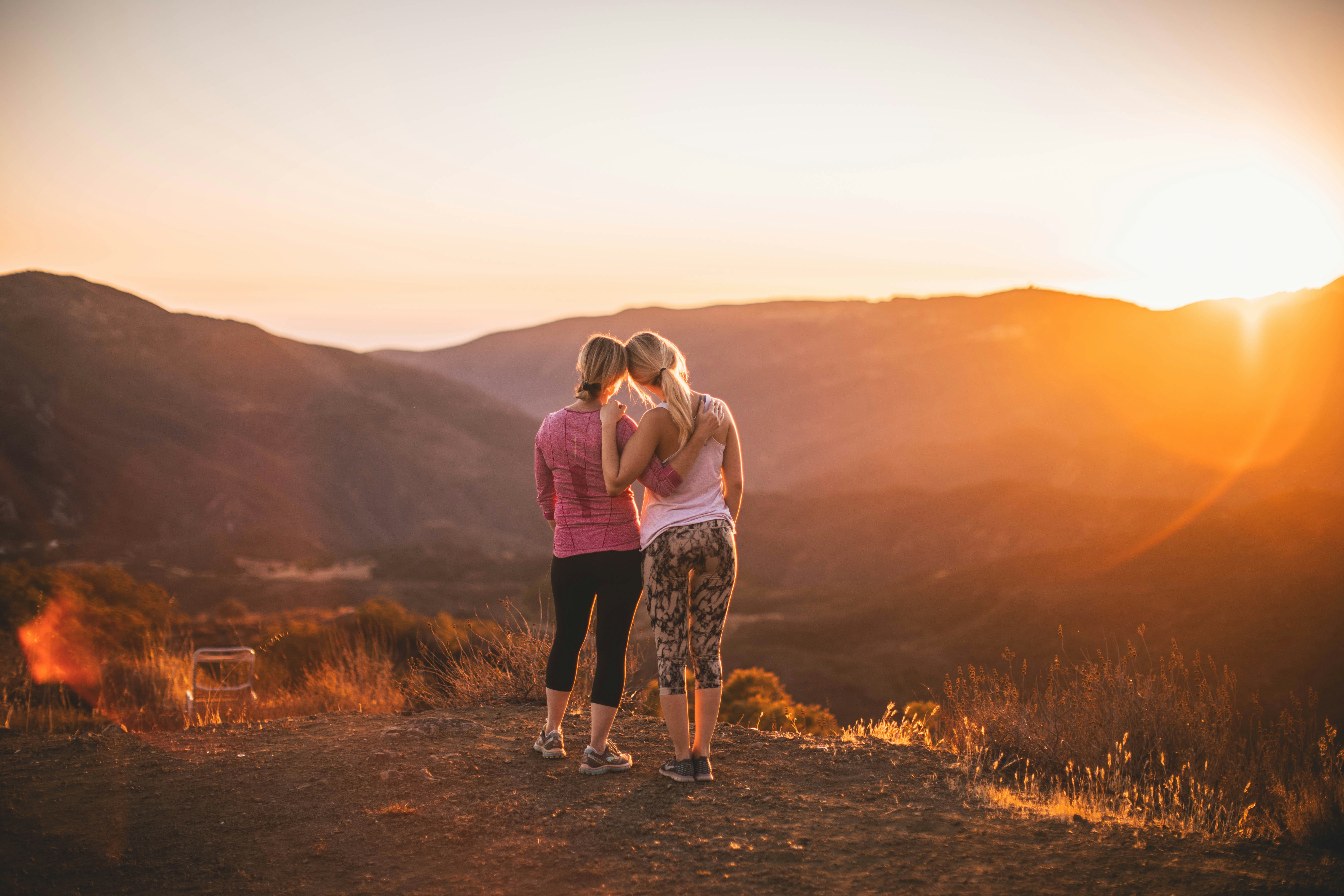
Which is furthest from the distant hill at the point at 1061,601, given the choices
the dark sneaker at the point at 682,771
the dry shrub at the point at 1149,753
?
the dark sneaker at the point at 682,771

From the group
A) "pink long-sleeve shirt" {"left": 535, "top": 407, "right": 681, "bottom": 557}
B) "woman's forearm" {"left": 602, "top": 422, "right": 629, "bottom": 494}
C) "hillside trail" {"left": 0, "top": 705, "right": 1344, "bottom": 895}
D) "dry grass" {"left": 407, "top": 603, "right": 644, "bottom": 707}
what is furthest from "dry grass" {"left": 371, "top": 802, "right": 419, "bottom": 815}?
"dry grass" {"left": 407, "top": 603, "right": 644, "bottom": 707}

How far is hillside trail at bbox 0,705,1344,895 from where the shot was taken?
2.78 meters

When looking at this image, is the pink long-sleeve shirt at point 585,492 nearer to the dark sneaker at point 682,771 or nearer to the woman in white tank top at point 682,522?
the woman in white tank top at point 682,522

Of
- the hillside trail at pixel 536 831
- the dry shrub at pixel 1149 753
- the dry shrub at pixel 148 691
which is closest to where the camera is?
the hillside trail at pixel 536 831

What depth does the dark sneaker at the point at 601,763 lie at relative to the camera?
3.75 meters

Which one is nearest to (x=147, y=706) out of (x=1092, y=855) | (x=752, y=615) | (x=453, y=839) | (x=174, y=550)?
(x=453, y=839)

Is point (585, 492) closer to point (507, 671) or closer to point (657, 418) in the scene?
point (657, 418)

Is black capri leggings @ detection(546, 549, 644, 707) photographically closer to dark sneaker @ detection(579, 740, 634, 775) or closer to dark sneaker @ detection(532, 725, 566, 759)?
dark sneaker @ detection(579, 740, 634, 775)

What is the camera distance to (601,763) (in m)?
3.75

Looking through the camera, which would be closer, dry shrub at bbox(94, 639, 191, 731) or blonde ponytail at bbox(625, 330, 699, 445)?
blonde ponytail at bbox(625, 330, 699, 445)

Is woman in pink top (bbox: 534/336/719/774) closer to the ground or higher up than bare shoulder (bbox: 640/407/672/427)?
closer to the ground

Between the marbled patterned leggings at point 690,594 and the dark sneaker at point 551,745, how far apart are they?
0.71 meters

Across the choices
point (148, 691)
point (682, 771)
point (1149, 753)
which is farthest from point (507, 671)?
point (148, 691)

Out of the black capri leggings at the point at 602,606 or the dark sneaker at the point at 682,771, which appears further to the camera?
the dark sneaker at the point at 682,771
